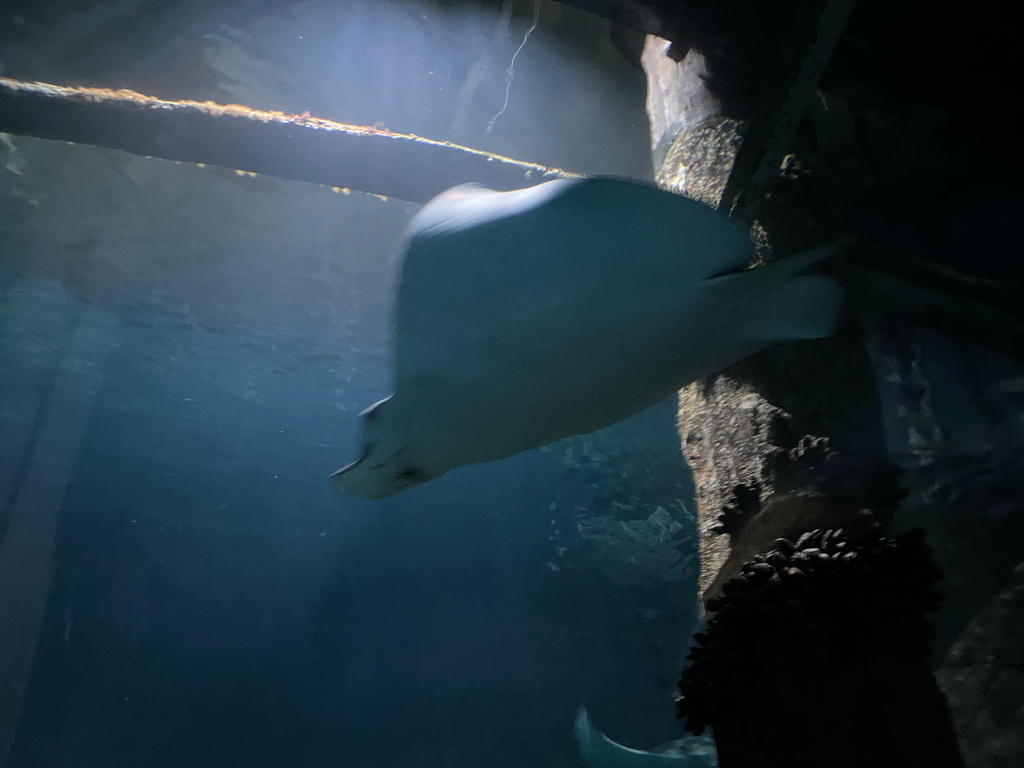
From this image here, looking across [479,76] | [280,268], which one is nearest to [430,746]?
[280,268]

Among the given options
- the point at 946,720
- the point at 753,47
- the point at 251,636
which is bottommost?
the point at 251,636

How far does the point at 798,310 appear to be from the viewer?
1.57 metres

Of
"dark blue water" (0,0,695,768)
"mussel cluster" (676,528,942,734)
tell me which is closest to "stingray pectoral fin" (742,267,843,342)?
"mussel cluster" (676,528,942,734)

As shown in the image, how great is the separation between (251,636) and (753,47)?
18329 millimetres

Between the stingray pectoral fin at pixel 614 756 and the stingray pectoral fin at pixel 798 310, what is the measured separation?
309 inches


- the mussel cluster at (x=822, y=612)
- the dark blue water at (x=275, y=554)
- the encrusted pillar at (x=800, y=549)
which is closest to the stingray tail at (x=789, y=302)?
the encrusted pillar at (x=800, y=549)

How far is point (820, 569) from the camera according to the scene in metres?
1.49

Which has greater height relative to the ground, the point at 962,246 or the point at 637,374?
the point at 962,246

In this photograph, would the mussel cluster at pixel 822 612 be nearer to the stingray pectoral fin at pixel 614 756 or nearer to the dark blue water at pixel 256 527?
the dark blue water at pixel 256 527

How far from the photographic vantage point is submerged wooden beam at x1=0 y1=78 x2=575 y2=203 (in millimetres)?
3348

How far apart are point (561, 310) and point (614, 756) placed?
30.1 feet

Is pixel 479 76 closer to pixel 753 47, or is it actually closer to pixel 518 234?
pixel 753 47

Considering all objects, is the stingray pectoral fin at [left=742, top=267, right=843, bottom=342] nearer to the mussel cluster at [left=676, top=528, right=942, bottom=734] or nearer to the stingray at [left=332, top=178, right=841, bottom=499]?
the stingray at [left=332, top=178, right=841, bottom=499]

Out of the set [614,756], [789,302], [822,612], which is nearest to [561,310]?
[789,302]
